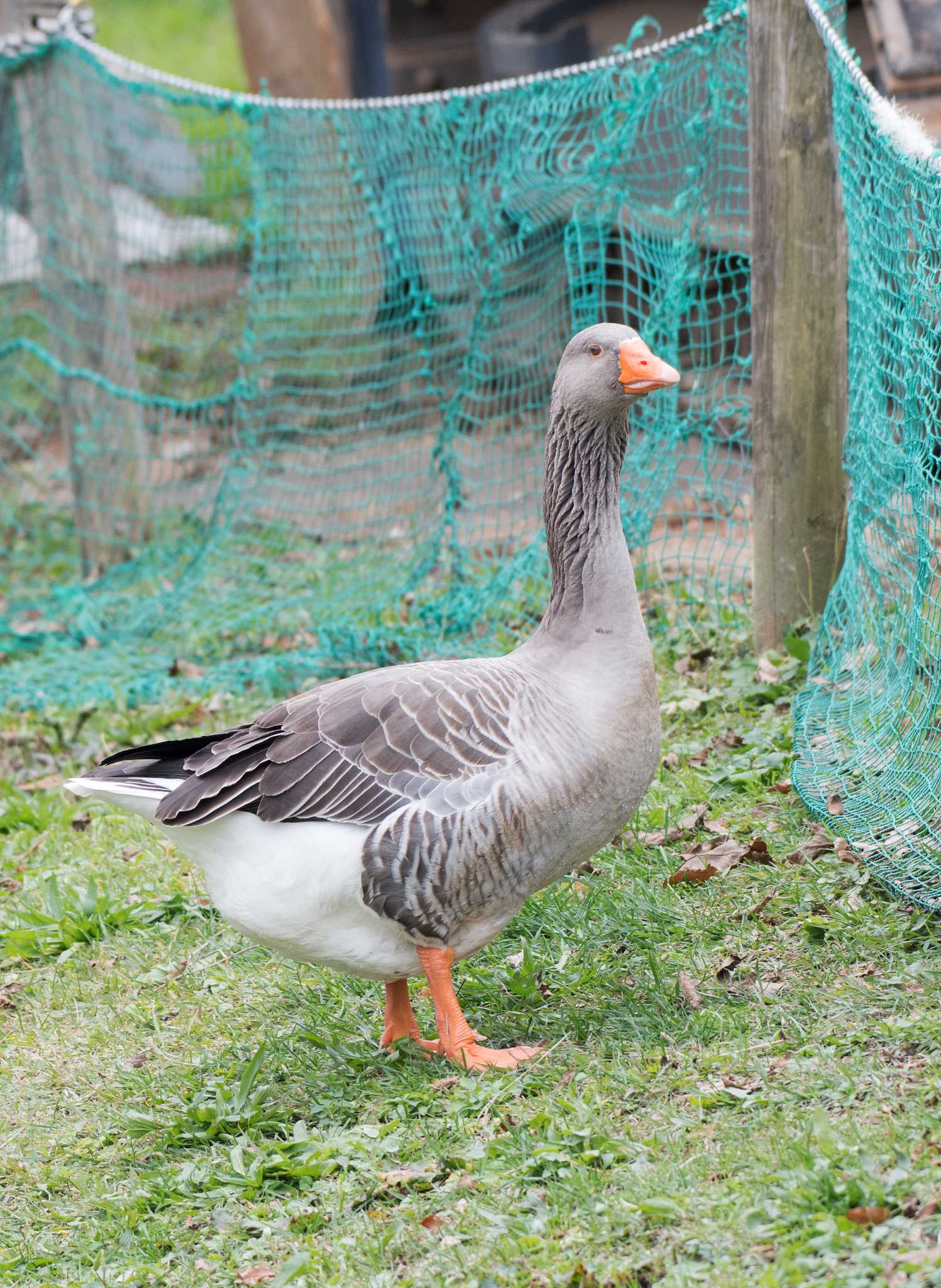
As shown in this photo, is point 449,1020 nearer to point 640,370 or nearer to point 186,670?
point 640,370

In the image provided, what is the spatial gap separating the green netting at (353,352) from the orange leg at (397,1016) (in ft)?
8.02

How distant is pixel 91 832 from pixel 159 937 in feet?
3.03

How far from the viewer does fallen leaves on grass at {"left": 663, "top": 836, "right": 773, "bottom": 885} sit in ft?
12.9

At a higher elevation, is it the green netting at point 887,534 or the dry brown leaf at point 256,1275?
the green netting at point 887,534

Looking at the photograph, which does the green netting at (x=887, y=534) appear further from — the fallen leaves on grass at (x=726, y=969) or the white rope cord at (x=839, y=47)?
the fallen leaves on grass at (x=726, y=969)

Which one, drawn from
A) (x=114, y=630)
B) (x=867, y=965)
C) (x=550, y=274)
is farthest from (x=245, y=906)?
(x=550, y=274)

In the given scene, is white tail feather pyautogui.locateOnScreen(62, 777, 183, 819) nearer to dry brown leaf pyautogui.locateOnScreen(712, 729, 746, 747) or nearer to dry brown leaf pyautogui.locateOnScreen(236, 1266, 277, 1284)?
dry brown leaf pyautogui.locateOnScreen(236, 1266, 277, 1284)

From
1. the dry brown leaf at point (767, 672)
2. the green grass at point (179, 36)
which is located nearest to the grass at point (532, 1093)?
the dry brown leaf at point (767, 672)

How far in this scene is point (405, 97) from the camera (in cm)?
659

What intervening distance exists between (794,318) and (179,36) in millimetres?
15640

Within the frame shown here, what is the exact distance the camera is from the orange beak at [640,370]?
11.0 feet

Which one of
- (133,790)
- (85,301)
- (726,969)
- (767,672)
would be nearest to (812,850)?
(726,969)

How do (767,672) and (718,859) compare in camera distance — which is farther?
(767,672)

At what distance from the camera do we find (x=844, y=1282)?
2.32 meters
